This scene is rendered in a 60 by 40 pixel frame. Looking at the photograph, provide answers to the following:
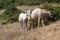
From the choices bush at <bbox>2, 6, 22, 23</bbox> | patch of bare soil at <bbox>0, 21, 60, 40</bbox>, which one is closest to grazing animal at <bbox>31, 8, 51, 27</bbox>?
patch of bare soil at <bbox>0, 21, 60, 40</bbox>

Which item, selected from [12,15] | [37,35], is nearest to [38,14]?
[37,35]

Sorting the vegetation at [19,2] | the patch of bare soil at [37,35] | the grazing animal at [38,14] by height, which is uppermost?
the grazing animal at [38,14]

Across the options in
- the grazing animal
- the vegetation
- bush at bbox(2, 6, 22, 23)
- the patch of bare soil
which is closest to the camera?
the patch of bare soil

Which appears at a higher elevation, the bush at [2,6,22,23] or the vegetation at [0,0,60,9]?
the bush at [2,6,22,23]

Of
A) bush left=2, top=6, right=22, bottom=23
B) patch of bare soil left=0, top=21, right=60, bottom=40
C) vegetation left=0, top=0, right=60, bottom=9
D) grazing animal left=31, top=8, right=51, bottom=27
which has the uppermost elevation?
grazing animal left=31, top=8, right=51, bottom=27

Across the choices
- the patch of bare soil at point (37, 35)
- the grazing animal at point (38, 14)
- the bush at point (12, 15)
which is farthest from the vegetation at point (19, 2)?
the patch of bare soil at point (37, 35)

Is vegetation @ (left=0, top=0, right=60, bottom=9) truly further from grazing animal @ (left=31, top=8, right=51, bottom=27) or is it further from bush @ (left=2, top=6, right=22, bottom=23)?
grazing animal @ (left=31, top=8, right=51, bottom=27)

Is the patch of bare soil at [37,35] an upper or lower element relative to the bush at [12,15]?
upper

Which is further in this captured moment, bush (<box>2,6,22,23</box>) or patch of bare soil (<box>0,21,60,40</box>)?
bush (<box>2,6,22,23</box>)

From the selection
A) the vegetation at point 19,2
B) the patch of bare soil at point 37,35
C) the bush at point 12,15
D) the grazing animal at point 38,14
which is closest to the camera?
the patch of bare soil at point 37,35

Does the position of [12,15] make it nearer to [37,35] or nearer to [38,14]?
[38,14]

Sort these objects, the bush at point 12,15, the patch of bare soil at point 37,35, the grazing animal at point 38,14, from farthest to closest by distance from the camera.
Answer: the bush at point 12,15 → the grazing animal at point 38,14 → the patch of bare soil at point 37,35

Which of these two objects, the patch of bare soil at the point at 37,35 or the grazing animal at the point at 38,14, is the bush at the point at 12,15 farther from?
the patch of bare soil at the point at 37,35

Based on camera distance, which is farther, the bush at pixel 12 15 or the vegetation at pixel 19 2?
the vegetation at pixel 19 2
